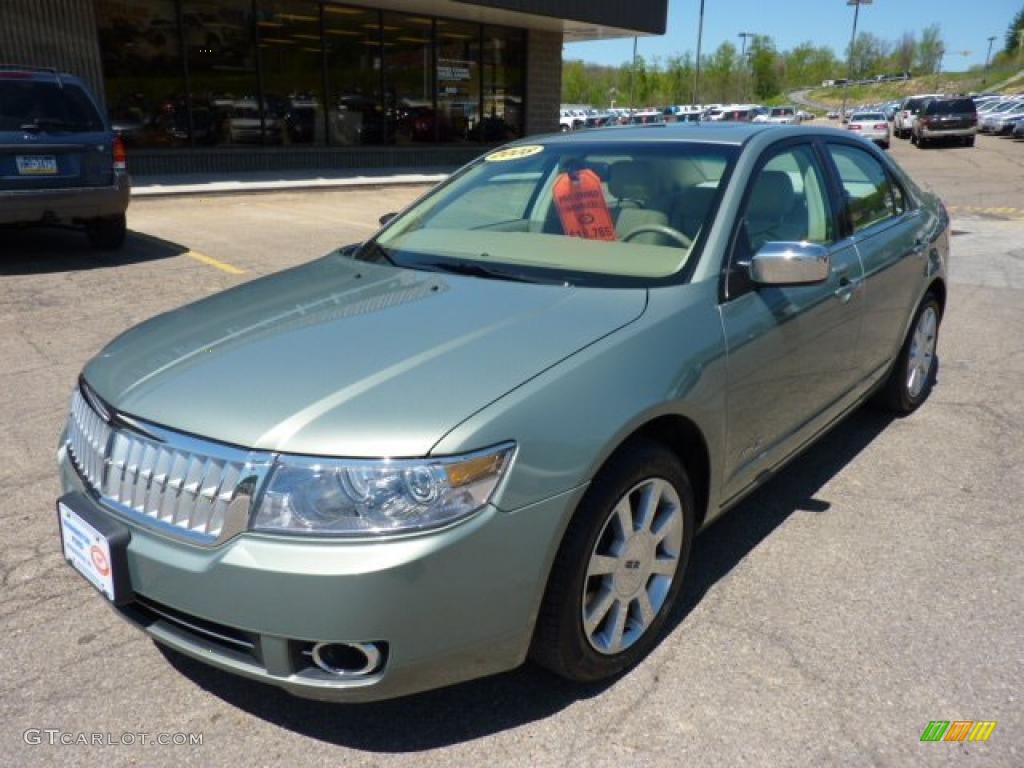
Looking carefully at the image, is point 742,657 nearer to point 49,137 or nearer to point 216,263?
point 216,263

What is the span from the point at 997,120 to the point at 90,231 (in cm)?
4378

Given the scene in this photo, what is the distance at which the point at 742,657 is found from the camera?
271 centimetres

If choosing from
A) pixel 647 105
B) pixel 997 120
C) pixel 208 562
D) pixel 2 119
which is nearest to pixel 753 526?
pixel 208 562

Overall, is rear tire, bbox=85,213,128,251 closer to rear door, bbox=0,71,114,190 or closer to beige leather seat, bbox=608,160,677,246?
rear door, bbox=0,71,114,190

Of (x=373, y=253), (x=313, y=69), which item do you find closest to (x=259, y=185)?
(x=313, y=69)

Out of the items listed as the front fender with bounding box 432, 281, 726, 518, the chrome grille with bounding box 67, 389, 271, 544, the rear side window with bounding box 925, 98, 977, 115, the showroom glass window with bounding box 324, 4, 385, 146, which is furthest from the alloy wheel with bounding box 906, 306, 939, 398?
the rear side window with bounding box 925, 98, 977, 115

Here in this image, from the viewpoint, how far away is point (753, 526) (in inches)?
141

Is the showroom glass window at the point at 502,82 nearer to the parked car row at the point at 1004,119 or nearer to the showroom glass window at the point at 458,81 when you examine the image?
the showroom glass window at the point at 458,81

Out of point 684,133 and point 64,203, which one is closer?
point 684,133

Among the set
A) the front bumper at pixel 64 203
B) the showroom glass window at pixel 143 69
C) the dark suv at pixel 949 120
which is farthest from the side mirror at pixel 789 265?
the dark suv at pixel 949 120

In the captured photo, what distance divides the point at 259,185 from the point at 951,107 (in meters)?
29.1

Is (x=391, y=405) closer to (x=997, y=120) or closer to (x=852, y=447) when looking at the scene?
(x=852, y=447)

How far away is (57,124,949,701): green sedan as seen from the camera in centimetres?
204

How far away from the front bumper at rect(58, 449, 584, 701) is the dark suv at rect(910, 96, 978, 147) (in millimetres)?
36298
